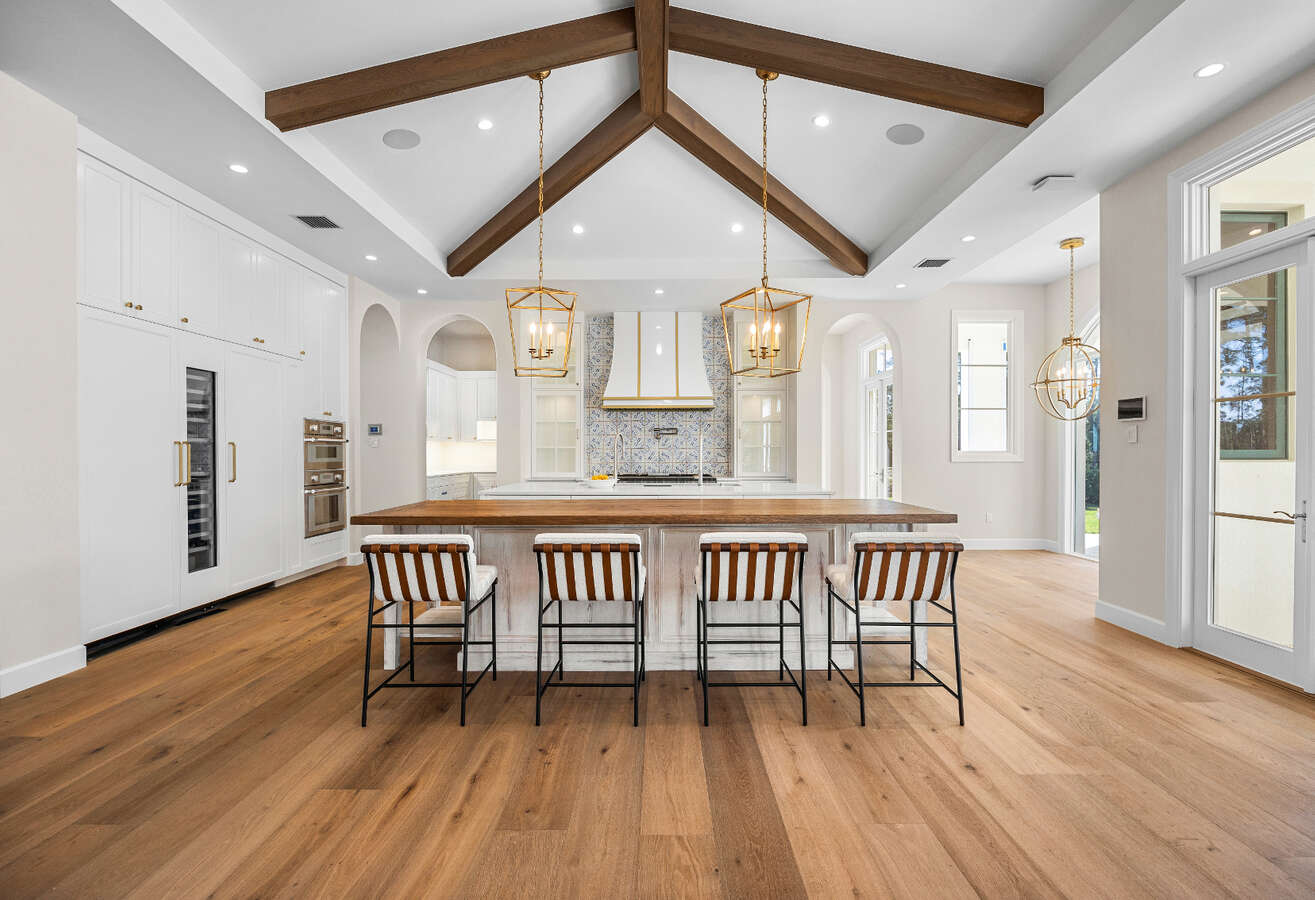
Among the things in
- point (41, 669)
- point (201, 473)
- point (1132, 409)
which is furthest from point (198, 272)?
point (1132, 409)

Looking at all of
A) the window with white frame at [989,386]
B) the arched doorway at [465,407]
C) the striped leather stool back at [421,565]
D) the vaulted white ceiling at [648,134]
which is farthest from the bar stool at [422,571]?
the window with white frame at [989,386]

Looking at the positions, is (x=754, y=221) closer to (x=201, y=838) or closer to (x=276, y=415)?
(x=276, y=415)

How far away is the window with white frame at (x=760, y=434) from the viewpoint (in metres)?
6.79

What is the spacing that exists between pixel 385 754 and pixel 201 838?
594mm

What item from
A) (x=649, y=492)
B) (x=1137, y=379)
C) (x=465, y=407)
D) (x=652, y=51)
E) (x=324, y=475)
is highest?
(x=652, y=51)

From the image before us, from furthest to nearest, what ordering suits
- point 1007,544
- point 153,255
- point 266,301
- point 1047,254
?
point 1007,544, point 1047,254, point 266,301, point 153,255

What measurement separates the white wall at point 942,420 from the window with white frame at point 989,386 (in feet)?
0.29

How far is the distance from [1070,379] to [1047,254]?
1227mm

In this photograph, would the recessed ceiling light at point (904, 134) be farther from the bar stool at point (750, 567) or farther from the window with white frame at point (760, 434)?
the window with white frame at point (760, 434)

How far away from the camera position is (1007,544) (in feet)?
21.9

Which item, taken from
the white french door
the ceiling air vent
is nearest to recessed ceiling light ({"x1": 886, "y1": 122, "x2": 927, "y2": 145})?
the white french door

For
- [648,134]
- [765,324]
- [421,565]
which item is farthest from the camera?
[648,134]

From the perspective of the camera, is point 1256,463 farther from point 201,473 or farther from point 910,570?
point 201,473

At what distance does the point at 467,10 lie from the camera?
9.52ft
